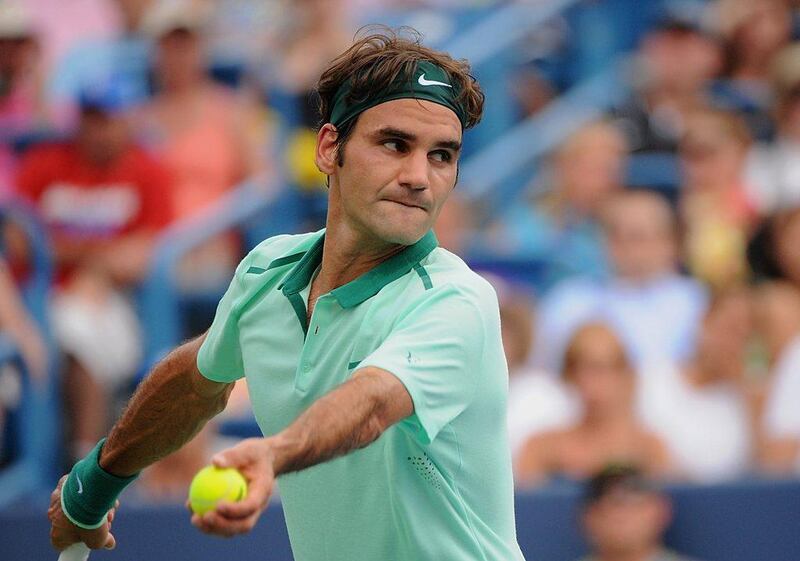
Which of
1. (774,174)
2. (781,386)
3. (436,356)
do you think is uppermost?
(774,174)

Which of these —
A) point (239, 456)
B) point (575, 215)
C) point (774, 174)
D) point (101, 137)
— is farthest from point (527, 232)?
point (239, 456)

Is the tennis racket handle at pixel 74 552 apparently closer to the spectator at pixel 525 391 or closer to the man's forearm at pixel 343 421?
the man's forearm at pixel 343 421

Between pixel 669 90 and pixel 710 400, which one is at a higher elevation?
pixel 669 90

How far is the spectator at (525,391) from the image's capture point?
6211 millimetres

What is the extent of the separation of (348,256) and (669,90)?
566 cm

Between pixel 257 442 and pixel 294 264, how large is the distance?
3.06 ft

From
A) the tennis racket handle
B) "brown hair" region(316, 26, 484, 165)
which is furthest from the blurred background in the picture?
"brown hair" region(316, 26, 484, 165)

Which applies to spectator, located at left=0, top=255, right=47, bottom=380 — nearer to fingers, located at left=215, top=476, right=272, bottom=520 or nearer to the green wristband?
the green wristband

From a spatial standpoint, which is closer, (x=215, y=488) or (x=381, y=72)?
(x=215, y=488)

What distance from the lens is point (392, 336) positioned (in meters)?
2.67

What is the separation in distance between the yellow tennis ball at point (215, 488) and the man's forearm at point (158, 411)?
1139 mm

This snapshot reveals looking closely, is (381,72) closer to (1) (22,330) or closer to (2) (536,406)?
(2) (536,406)

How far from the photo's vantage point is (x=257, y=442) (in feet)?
7.43

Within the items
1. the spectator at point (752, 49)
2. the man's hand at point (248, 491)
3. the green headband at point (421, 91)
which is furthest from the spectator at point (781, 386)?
the man's hand at point (248, 491)
